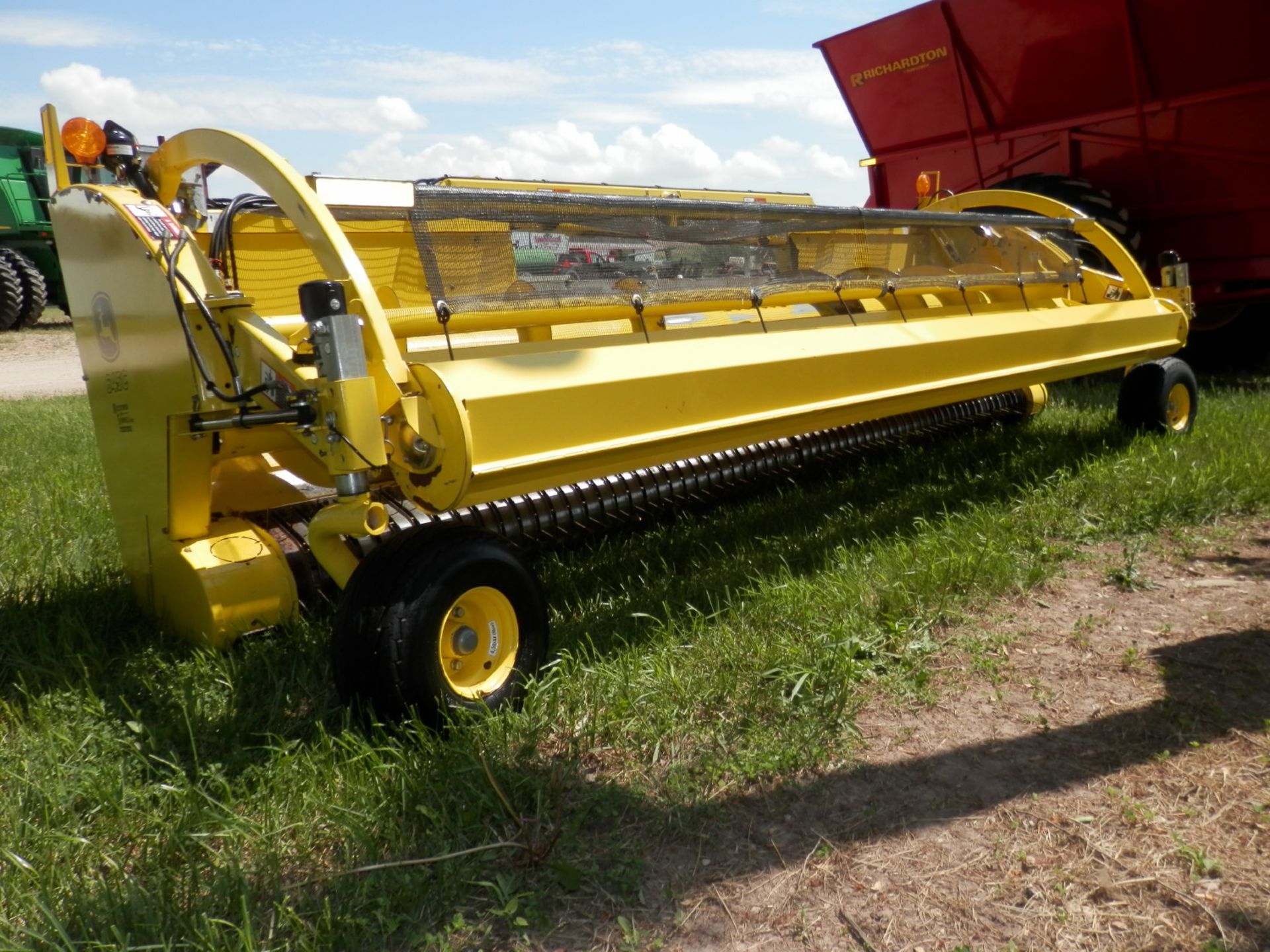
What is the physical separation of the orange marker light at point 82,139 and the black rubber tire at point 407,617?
1.35 m

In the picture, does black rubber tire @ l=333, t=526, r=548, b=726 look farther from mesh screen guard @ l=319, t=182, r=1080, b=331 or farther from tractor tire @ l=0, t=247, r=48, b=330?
tractor tire @ l=0, t=247, r=48, b=330

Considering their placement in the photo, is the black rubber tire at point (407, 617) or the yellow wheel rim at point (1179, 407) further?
the yellow wheel rim at point (1179, 407)

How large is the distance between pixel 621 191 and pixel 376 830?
2.92 metres

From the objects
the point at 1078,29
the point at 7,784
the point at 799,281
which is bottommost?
the point at 7,784

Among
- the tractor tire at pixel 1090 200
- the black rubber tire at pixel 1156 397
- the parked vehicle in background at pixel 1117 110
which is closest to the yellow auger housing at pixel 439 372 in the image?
the black rubber tire at pixel 1156 397

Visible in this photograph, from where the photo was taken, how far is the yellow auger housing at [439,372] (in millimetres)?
2018

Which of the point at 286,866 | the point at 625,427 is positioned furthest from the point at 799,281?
the point at 286,866

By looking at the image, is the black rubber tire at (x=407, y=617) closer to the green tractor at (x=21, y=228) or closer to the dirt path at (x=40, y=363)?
the dirt path at (x=40, y=363)

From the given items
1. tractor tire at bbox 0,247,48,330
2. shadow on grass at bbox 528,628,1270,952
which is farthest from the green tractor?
shadow on grass at bbox 528,628,1270,952

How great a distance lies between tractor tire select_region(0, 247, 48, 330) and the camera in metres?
13.5

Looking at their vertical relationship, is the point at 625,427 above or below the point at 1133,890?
above

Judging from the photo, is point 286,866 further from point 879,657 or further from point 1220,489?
point 1220,489

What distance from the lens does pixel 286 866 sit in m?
1.79

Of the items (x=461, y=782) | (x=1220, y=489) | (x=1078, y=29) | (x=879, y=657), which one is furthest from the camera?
(x=1078, y=29)
